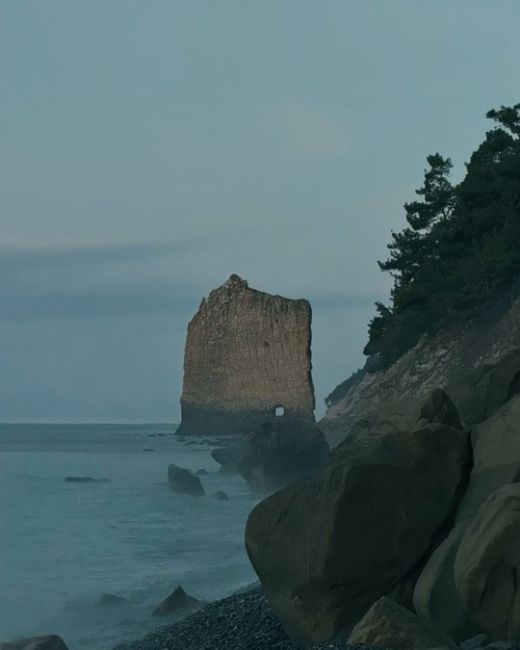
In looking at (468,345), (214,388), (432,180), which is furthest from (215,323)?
(468,345)

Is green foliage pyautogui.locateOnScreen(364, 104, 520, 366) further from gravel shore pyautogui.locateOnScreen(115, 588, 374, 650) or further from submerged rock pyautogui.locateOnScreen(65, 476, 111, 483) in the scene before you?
gravel shore pyautogui.locateOnScreen(115, 588, 374, 650)

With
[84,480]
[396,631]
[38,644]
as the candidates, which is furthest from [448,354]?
[396,631]

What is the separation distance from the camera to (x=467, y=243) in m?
67.2

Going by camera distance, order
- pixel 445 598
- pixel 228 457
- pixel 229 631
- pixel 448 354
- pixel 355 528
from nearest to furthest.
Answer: pixel 445 598, pixel 355 528, pixel 229 631, pixel 448 354, pixel 228 457

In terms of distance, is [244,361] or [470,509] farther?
[244,361]

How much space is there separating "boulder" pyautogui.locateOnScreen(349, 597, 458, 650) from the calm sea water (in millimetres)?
9138

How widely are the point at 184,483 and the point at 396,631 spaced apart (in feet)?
156


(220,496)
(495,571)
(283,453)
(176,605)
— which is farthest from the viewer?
(283,453)

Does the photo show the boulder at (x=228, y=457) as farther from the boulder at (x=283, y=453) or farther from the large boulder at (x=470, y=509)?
the large boulder at (x=470, y=509)

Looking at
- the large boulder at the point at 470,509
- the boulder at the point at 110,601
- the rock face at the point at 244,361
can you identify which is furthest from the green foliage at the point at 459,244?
the rock face at the point at 244,361

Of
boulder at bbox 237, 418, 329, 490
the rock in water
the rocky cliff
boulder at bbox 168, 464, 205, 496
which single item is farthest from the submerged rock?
the rock in water

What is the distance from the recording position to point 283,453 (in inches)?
2375

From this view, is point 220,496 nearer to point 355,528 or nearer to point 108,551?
point 108,551

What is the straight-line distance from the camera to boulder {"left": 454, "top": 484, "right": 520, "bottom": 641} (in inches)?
499
